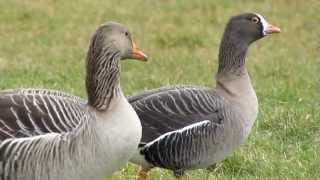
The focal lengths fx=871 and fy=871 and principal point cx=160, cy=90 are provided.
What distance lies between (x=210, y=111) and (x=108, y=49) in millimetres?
1306

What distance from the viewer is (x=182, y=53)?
48.2 feet

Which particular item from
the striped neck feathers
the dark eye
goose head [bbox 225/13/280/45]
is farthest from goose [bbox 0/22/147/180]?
the dark eye

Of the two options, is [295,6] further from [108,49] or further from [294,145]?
[108,49]

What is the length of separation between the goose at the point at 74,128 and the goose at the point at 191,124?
0.93m

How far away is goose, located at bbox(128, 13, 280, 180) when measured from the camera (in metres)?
7.36

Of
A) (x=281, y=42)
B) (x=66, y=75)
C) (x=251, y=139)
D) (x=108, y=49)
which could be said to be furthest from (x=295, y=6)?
(x=108, y=49)

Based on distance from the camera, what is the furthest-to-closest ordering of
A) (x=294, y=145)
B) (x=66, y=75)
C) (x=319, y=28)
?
(x=319, y=28) < (x=66, y=75) < (x=294, y=145)

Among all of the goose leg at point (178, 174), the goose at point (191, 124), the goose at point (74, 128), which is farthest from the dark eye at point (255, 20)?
the goose at point (74, 128)

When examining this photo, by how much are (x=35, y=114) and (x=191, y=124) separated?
167cm

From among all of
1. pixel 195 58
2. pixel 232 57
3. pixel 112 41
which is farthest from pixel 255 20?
pixel 195 58

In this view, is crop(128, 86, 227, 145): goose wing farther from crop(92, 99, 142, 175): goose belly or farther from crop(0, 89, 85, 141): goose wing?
crop(0, 89, 85, 141): goose wing

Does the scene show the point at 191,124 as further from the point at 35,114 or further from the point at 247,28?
the point at 35,114

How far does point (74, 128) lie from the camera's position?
6172mm

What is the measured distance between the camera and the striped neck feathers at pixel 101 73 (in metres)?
6.55
